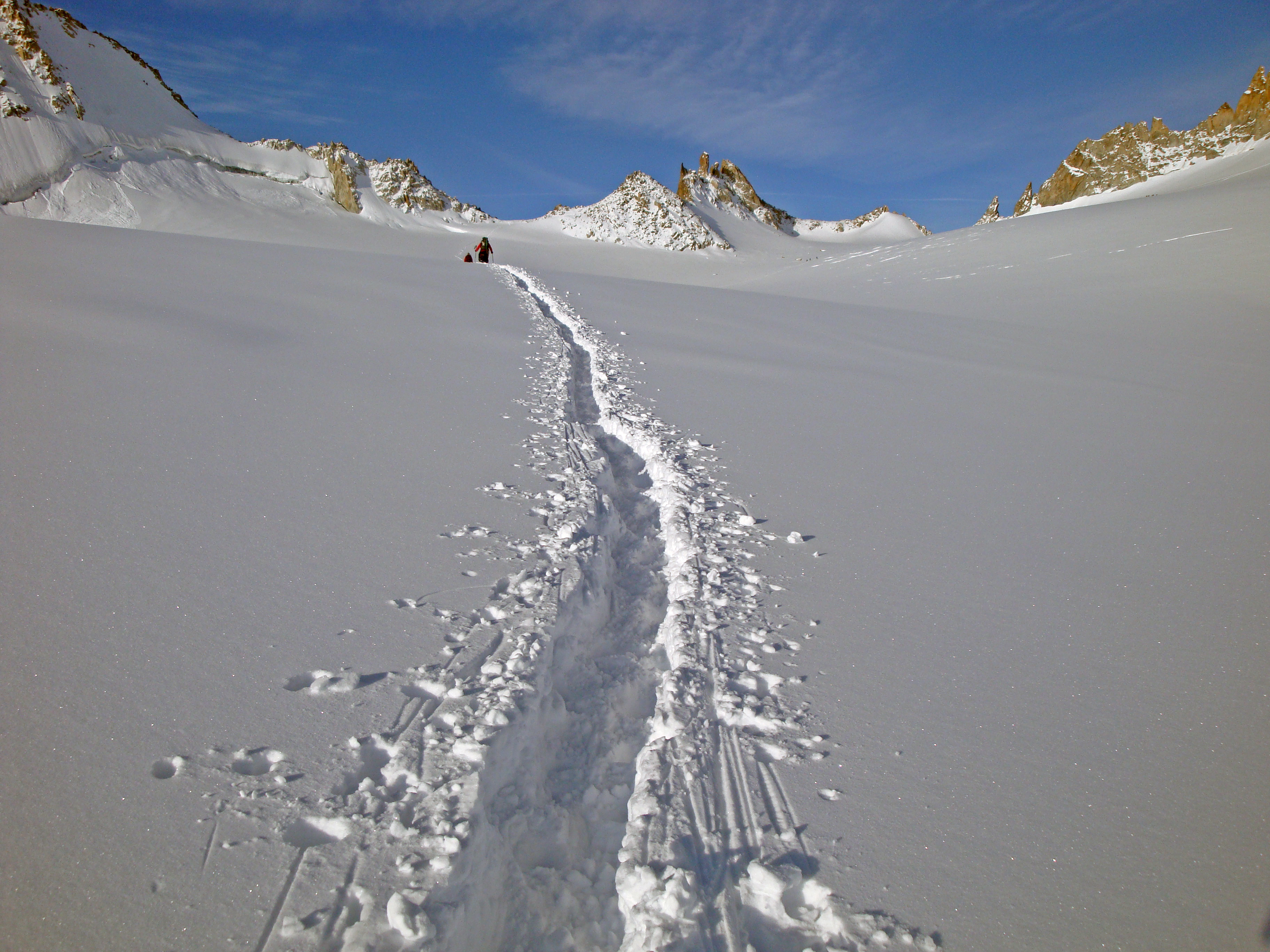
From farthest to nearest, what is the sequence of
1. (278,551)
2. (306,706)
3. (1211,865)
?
(278,551) < (306,706) < (1211,865)

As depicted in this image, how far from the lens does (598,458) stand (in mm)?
4508

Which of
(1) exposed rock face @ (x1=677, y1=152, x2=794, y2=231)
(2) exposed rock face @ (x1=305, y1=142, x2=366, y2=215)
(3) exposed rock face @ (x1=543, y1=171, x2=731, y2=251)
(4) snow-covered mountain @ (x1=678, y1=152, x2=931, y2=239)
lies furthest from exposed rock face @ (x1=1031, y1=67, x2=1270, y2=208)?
(2) exposed rock face @ (x1=305, y1=142, x2=366, y2=215)

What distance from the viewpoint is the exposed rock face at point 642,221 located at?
47312mm

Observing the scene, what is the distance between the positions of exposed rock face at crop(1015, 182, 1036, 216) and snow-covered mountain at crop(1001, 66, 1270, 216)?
3.26m

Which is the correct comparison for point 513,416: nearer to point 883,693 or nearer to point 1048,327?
point 883,693

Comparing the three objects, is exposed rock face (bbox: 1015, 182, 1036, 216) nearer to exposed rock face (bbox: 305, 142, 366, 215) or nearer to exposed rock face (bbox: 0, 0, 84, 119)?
exposed rock face (bbox: 305, 142, 366, 215)

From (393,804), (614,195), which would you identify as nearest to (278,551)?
(393,804)

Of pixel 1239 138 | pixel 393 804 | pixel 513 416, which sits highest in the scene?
pixel 1239 138

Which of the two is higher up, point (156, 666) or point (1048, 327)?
→ point (1048, 327)

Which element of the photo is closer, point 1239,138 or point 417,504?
point 417,504

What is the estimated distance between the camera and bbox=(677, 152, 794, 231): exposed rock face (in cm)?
5809

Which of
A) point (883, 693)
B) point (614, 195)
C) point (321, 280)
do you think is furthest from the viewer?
point (614, 195)

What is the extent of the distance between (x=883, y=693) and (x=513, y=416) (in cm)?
370

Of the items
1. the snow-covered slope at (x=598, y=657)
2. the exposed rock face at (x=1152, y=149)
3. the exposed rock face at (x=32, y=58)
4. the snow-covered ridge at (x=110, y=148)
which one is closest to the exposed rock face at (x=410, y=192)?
the snow-covered ridge at (x=110, y=148)
